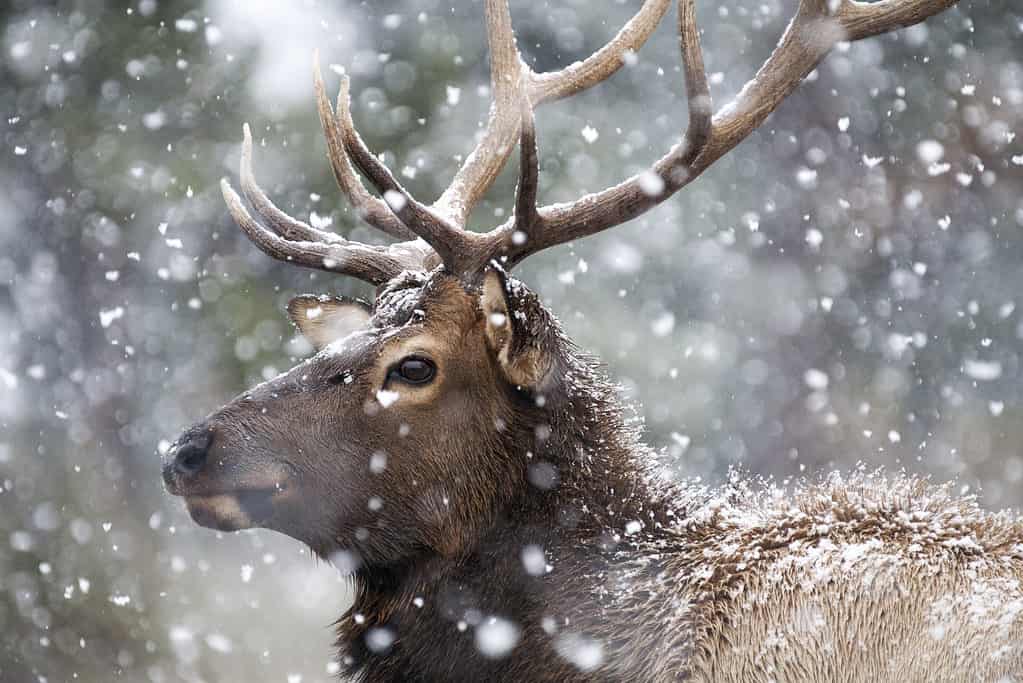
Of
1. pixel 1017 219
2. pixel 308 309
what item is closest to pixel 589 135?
pixel 1017 219

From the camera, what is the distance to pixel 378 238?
8.16 m

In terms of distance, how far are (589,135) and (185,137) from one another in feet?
9.69

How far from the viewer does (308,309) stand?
13.1 feet

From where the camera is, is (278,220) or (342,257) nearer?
(342,257)

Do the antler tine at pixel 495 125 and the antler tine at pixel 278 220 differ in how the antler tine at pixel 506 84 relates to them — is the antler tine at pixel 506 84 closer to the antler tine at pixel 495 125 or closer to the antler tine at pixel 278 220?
the antler tine at pixel 495 125

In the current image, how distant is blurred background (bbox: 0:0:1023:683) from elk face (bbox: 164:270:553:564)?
4560mm

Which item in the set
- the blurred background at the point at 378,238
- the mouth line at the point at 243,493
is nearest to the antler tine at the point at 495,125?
the mouth line at the point at 243,493

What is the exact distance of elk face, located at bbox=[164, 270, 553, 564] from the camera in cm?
332

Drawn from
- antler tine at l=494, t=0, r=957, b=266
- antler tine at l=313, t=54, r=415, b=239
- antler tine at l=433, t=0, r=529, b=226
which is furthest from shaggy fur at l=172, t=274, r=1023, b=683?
antler tine at l=433, t=0, r=529, b=226

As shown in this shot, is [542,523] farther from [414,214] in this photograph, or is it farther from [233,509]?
[414,214]

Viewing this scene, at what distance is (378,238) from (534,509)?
5.03m

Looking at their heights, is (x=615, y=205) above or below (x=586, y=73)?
above

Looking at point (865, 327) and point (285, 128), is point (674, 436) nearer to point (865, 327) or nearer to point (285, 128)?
point (865, 327)

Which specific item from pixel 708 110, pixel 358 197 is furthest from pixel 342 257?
pixel 708 110
